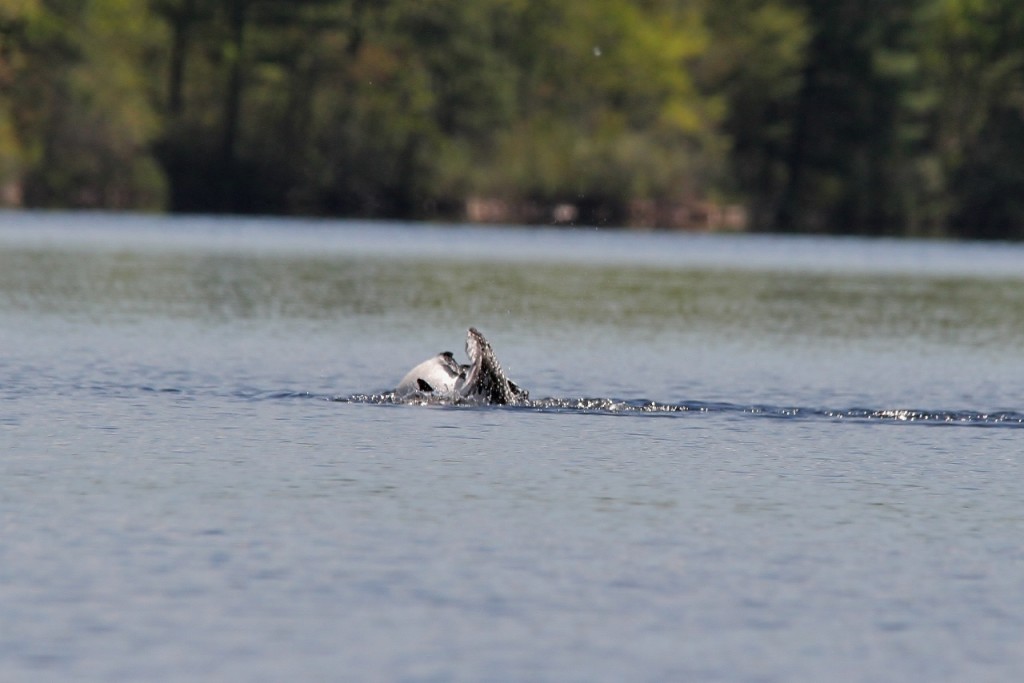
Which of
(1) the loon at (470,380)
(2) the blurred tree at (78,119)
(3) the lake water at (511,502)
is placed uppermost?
(2) the blurred tree at (78,119)

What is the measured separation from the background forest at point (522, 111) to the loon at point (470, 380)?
91.8m

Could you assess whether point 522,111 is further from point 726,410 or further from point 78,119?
point 726,410

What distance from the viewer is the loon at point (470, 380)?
28438 millimetres

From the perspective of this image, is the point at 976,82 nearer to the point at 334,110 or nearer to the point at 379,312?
the point at 334,110

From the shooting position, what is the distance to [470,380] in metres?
28.7

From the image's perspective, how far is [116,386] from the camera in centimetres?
3014

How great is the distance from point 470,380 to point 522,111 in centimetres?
11224

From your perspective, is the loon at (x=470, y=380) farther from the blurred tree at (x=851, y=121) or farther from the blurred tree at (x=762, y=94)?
the blurred tree at (x=851, y=121)

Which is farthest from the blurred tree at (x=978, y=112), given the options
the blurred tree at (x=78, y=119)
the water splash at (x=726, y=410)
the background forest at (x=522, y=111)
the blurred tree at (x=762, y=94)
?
the water splash at (x=726, y=410)

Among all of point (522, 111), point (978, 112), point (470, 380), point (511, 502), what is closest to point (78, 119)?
point (522, 111)

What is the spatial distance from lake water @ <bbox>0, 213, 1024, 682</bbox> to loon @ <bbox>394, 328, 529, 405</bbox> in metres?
0.39

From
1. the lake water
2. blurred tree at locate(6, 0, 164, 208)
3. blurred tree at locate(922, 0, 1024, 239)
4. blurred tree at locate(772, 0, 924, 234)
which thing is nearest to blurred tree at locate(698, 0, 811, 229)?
blurred tree at locate(772, 0, 924, 234)

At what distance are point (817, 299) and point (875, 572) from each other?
41900 mm

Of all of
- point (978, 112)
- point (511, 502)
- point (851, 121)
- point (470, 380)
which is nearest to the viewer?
point (511, 502)
